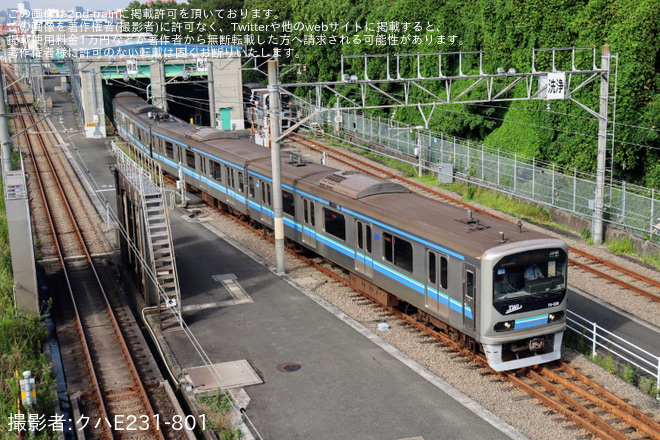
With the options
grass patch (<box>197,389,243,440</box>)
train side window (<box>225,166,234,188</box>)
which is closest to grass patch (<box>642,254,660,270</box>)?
train side window (<box>225,166,234,188</box>)

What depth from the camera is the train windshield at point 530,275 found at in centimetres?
1276

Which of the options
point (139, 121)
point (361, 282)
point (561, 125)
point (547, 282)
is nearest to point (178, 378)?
point (361, 282)

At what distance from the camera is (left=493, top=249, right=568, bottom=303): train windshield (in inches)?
502

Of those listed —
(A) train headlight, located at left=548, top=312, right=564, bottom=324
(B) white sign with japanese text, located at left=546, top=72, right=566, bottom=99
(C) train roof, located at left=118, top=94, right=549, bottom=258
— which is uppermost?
(B) white sign with japanese text, located at left=546, top=72, right=566, bottom=99

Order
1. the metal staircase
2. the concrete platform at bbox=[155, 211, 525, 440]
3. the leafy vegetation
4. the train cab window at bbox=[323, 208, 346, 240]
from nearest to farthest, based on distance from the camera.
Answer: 1. the concrete platform at bbox=[155, 211, 525, 440]
2. the metal staircase
3. the train cab window at bbox=[323, 208, 346, 240]
4. the leafy vegetation

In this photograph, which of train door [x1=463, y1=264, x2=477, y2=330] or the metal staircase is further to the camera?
the metal staircase

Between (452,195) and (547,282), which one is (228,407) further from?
(452,195)

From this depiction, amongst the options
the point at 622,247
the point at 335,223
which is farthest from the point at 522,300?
the point at 622,247

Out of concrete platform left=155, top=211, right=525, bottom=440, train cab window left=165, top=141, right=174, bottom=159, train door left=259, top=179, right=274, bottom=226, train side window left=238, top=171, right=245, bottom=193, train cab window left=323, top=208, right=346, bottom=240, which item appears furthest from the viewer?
train cab window left=165, top=141, right=174, bottom=159

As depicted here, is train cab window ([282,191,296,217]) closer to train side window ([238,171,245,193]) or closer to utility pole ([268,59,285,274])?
utility pole ([268,59,285,274])

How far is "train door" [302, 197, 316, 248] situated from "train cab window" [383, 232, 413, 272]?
386 centimetres

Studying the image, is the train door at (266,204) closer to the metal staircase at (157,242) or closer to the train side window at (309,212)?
the train side window at (309,212)

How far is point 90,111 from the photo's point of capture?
150 ft

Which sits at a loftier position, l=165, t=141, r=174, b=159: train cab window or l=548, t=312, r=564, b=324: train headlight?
l=165, t=141, r=174, b=159: train cab window
